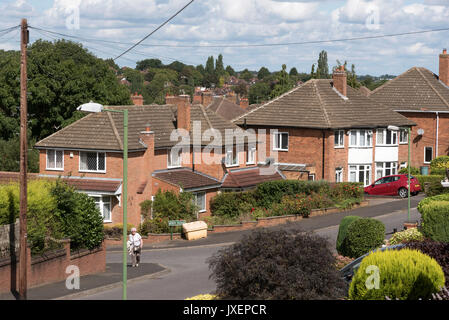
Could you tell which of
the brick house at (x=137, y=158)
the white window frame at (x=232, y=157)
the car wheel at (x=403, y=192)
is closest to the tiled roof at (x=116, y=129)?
the brick house at (x=137, y=158)

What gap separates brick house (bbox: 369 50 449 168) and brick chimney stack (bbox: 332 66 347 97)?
26.9 feet

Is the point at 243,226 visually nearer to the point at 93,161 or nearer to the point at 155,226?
the point at 155,226

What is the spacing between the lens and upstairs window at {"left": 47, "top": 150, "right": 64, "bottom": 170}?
42500 millimetres

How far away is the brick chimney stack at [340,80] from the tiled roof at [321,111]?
14.6 inches

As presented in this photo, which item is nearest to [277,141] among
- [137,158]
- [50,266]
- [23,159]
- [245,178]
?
[245,178]

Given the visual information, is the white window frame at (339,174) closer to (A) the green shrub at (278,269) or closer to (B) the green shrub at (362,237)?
(B) the green shrub at (362,237)

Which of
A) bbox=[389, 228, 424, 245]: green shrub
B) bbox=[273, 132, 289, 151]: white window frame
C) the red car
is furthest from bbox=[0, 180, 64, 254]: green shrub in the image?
the red car

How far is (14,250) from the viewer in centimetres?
2539

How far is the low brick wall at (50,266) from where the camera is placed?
2455 centimetres

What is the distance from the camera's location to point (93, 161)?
4188 cm

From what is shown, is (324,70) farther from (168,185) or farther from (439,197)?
(439,197)

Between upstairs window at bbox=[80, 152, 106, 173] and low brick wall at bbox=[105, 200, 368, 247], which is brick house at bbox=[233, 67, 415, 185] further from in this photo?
upstairs window at bbox=[80, 152, 106, 173]

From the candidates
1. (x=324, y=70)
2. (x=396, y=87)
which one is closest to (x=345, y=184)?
(x=396, y=87)
